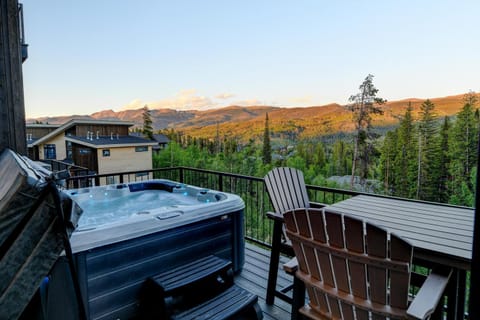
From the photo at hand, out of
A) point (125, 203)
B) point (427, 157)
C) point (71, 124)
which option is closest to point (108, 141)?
point (71, 124)

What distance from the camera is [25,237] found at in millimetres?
1228

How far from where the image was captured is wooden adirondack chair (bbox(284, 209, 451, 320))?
1.15 m

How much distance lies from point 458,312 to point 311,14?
6.28 metres

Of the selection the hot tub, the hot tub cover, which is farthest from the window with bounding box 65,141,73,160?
the hot tub cover

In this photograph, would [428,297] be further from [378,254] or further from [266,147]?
[266,147]

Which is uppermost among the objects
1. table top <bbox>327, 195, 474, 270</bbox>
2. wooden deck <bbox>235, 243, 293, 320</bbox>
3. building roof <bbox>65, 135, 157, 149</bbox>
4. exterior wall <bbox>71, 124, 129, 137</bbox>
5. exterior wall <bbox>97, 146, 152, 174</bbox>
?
exterior wall <bbox>71, 124, 129, 137</bbox>

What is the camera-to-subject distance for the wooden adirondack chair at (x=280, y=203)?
2.41 meters

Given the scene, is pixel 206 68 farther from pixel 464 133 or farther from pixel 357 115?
pixel 464 133

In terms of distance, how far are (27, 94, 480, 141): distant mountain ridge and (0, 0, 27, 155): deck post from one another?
9116 millimetres

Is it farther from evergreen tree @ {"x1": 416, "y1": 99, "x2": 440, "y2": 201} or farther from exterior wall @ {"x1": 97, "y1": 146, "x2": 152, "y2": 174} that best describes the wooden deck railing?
evergreen tree @ {"x1": 416, "y1": 99, "x2": 440, "y2": 201}

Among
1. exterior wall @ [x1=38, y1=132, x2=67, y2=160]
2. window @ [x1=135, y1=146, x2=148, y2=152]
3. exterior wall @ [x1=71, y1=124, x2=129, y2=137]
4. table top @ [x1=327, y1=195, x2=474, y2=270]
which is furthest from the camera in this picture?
exterior wall @ [x1=38, y1=132, x2=67, y2=160]

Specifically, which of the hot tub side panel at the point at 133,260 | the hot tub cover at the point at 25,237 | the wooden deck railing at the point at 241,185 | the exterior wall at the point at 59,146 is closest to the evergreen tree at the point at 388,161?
the wooden deck railing at the point at 241,185

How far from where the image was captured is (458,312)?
5.05ft

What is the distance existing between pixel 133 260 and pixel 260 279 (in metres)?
1.31
